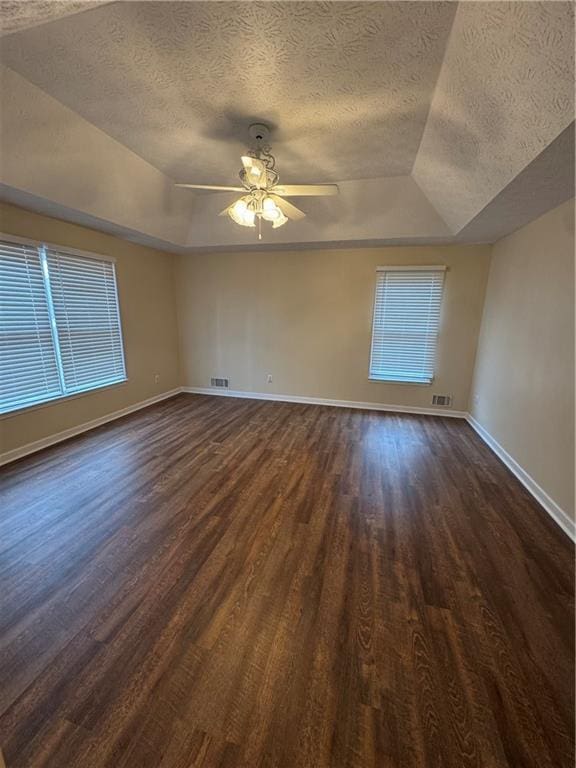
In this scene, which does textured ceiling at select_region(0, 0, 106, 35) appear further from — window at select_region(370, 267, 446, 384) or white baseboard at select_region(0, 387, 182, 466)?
window at select_region(370, 267, 446, 384)

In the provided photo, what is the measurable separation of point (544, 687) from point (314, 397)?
3981mm

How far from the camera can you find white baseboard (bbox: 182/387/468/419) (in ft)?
14.8

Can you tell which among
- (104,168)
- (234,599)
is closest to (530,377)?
(234,599)

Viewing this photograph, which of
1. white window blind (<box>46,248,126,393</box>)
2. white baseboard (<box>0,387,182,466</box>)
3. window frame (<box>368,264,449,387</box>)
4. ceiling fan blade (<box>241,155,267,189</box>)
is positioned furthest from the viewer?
window frame (<box>368,264,449,387</box>)

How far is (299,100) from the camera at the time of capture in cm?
208

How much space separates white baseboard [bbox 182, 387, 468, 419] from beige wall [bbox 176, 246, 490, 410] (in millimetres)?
82

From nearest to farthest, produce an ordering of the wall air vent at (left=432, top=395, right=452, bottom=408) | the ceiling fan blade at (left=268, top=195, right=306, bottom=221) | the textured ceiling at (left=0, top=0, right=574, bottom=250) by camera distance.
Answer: the textured ceiling at (left=0, top=0, right=574, bottom=250) → the ceiling fan blade at (left=268, top=195, right=306, bottom=221) → the wall air vent at (left=432, top=395, right=452, bottom=408)

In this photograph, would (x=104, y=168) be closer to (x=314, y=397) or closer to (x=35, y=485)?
(x=35, y=485)

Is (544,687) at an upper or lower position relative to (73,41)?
lower

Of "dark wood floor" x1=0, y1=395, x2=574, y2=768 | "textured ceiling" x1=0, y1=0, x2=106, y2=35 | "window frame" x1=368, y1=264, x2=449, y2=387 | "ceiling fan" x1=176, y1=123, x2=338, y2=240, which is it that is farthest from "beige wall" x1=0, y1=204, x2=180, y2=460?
"window frame" x1=368, y1=264, x2=449, y2=387

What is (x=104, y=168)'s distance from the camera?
2.78 metres

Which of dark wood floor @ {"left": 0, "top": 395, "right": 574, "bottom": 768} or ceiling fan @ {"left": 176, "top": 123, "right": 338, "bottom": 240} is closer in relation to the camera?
dark wood floor @ {"left": 0, "top": 395, "right": 574, "bottom": 768}

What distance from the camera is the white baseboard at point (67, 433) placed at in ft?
9.82

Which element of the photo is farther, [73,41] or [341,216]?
[341,216]
